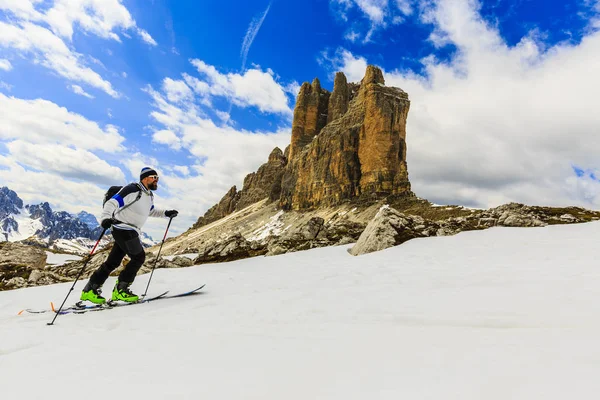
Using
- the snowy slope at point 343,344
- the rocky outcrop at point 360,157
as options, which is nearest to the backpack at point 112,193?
the snowy slope at point 343,344

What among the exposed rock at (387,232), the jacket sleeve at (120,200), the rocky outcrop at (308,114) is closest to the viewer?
the jacket sleeve at (120,200)

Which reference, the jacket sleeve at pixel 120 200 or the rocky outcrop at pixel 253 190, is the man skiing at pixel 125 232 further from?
the rocky outcrop at pixel 253 190

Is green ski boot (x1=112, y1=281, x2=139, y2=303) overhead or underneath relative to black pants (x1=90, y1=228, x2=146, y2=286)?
underneath

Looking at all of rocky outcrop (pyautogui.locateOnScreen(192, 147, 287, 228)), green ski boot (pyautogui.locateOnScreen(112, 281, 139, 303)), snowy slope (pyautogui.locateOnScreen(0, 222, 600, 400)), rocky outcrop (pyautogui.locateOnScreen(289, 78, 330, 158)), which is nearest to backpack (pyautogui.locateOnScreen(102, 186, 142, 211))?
green ski boot (pyautogui.locateOnScreen(112, 281, 139, 303))

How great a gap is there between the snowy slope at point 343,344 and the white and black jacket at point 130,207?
6.48 feet

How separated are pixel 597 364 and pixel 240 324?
146 inches

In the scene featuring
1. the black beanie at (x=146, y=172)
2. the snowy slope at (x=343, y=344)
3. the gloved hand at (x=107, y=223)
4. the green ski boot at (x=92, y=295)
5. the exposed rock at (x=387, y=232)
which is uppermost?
the exposed rock at (x=387, y=232)

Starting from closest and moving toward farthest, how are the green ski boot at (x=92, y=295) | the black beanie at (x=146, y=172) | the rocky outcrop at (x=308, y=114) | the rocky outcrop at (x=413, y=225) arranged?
the green ski boot at (x=92, y=295), the black beanie at (x=146, y=172), the rocky outcrop at (x=413, y=225), the rocky outcrop at (x=308, y=114)

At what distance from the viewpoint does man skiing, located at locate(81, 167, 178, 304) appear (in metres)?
7.17

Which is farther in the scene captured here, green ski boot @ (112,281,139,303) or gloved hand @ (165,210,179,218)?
gloved hand @ (165,210,179,218)

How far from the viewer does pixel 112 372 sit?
2912 millimetres

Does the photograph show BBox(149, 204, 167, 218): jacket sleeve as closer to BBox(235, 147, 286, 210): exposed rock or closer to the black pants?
the black pants

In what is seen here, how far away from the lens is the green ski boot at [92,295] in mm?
7124

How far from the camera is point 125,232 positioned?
7.31m
